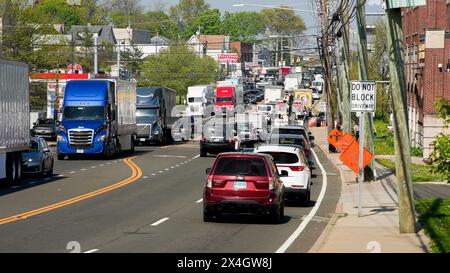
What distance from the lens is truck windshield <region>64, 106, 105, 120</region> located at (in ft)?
174

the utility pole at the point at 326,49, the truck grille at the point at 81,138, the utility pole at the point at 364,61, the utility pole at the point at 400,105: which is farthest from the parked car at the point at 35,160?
the utility pole at the point at 326,49

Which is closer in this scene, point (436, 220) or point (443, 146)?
point (443, 146)

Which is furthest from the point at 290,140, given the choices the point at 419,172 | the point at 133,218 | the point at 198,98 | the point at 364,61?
the point at 198,98

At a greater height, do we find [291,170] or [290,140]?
[290,140]

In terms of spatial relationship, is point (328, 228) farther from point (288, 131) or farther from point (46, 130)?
point (46, 130)

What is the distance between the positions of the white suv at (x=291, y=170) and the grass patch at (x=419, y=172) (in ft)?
37.8

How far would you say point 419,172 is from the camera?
5138 cm

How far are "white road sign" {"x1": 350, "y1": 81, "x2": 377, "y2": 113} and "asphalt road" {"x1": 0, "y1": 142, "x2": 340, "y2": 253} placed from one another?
3.03 meters

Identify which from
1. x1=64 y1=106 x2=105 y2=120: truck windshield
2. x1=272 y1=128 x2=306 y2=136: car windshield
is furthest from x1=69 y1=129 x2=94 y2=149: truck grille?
x1=272 y1=128 x2=306 y2=136: car windshield

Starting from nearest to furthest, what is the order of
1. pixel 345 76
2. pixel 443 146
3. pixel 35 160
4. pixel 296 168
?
pixel 443 146 < pixel 296 168 < pixel 35 160 < pixel 345 76

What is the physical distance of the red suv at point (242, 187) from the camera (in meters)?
24.8

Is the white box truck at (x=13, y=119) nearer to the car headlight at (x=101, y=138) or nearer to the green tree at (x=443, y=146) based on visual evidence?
the car headlight at (x=101, y=138)

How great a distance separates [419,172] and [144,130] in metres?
23.7
